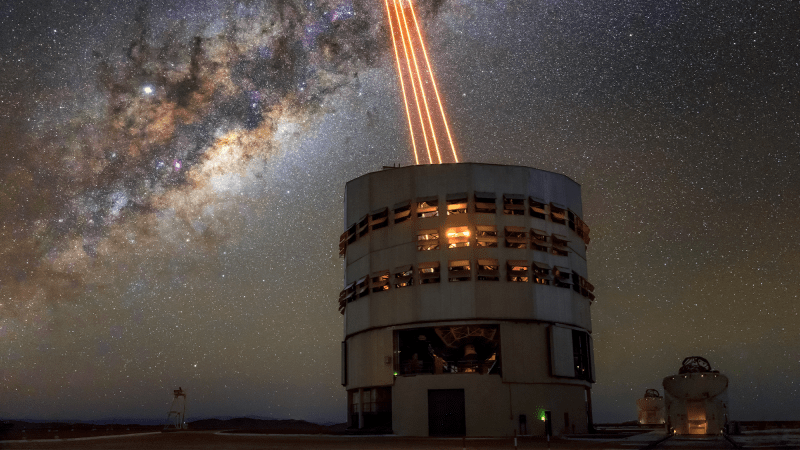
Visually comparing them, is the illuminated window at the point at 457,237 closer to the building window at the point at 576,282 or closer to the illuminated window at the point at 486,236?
the illuminated window at the point at 486,236

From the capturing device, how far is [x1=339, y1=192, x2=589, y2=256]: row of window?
54.8 m

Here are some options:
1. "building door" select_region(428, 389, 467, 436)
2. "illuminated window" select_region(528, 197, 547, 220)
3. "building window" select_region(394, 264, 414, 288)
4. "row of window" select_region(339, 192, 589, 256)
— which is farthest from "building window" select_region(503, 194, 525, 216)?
"building door" select_region(428, 389, 467, 436)

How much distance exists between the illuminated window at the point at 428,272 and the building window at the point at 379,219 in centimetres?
560

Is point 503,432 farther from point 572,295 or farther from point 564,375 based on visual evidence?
point 572,295

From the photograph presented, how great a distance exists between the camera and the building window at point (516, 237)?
5384 centimetres

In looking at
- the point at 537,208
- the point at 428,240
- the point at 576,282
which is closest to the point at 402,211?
the point at 428,240

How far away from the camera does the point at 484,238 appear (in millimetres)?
53781

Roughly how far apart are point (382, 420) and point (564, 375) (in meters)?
14.7

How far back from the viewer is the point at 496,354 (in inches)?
2083

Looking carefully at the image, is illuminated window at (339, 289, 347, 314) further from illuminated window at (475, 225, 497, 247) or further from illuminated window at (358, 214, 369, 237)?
illuminated window at (475, 225, 497, 247)

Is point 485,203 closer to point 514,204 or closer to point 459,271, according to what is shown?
point 514,204

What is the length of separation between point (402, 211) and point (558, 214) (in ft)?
40.5

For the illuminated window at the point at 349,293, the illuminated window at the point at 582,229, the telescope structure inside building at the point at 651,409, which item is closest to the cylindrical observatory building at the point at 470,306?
the illuminated window at the point at 582,229

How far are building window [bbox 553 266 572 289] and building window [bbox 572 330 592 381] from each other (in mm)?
3802
